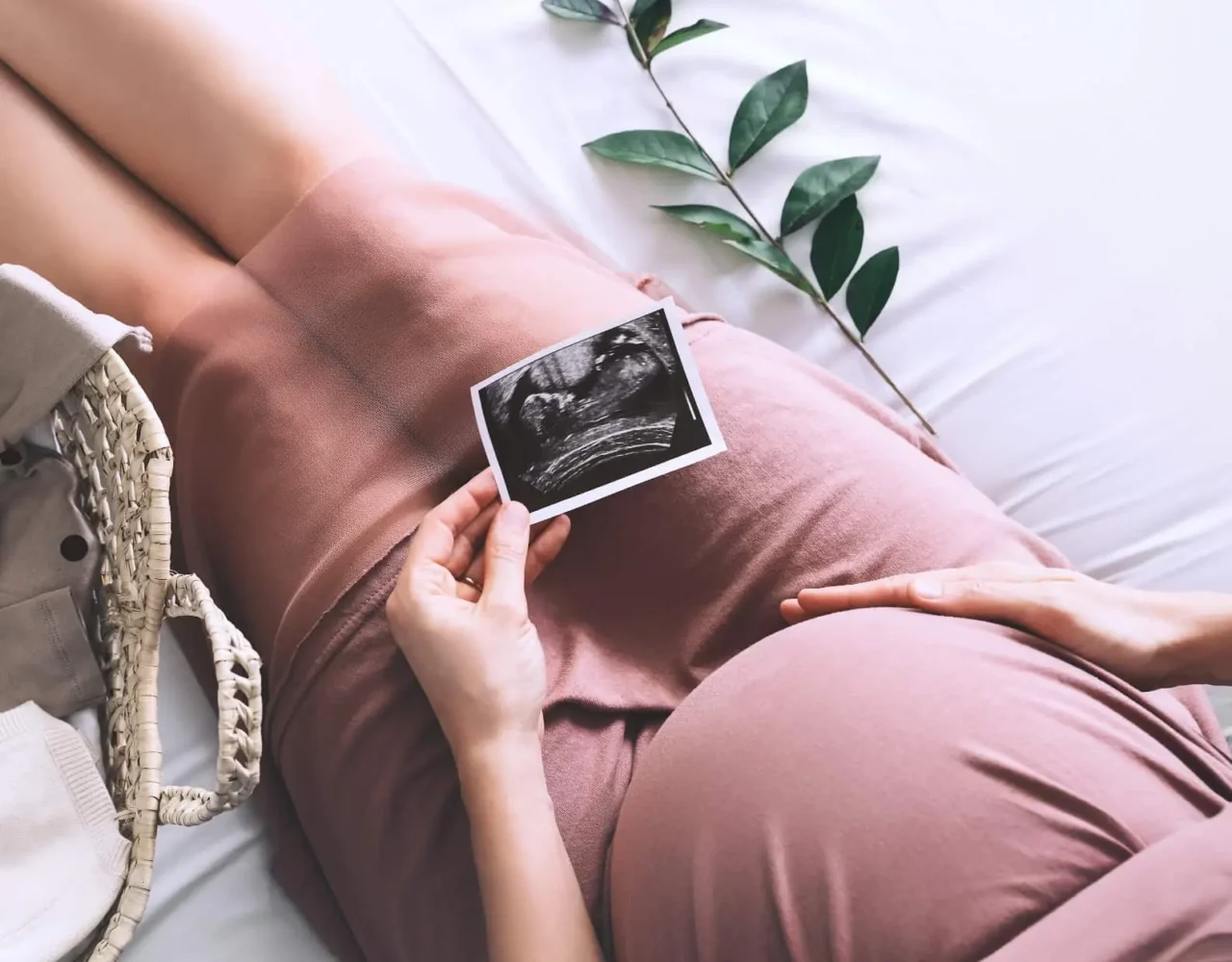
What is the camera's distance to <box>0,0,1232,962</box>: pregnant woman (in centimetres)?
56

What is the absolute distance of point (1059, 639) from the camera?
2.20ft

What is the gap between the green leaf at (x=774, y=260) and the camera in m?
1.04

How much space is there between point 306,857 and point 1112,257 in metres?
0.99

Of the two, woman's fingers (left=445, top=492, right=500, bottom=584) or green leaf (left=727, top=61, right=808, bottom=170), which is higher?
green leaf (left=727, top=61, right=808, bottom=170)

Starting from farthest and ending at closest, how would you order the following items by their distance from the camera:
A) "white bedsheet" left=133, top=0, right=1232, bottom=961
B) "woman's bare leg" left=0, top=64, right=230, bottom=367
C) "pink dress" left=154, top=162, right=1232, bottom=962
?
"white bedsheet" left=133, top=0, right=1232, bottom=961 → "woman's bare leg" left=0, top=64, right=230, bottom=367 → "pink dress" left=154, top=162, right=1232, bottom=962

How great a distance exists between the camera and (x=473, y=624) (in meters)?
0.68

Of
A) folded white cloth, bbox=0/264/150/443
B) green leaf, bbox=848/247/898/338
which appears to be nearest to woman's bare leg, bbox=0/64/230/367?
folded white cloth, bbox=0/264/150/443

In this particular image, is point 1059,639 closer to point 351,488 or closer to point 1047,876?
point 1047,876

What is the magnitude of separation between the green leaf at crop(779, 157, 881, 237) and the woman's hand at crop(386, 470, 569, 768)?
0.51 meters

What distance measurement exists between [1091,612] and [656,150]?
0.66 m

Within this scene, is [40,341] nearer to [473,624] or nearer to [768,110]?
[473,624]

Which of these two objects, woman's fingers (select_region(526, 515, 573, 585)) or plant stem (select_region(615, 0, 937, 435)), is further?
plant stem (select_region(615, 0, 937, 435))

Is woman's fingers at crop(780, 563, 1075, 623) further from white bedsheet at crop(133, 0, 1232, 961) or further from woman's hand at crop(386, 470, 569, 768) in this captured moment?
white bedsheet at crop(133, 0, 1232, 961)

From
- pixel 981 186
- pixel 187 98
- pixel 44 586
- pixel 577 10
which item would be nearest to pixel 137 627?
pixel 44 586
